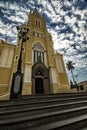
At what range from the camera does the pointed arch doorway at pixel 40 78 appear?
1645cm

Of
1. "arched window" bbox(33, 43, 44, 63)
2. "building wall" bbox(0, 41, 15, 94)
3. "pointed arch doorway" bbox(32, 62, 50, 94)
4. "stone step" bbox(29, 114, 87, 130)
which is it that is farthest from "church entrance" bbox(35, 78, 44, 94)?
"stone step" bbox(29, 114, 87, 130)

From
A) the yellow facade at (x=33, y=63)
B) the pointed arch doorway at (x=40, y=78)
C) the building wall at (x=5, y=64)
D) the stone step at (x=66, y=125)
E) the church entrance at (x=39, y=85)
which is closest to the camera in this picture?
the stone step at (x=66, y=125)

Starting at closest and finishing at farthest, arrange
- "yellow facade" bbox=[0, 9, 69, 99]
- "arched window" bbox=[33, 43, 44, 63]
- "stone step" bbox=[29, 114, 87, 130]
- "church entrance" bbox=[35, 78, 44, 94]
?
"stone step" bbox=[29, 114, 87, 130] → "yellow facade" bbox=[0, 9, 69, 99] → "church entrance" bbox=[35, 78, 44, 94] → "arched window" bbox=[33, 43, 44, 63]

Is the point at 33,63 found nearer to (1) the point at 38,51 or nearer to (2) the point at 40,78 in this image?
(2) the point at 40,78

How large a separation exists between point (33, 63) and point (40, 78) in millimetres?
3298

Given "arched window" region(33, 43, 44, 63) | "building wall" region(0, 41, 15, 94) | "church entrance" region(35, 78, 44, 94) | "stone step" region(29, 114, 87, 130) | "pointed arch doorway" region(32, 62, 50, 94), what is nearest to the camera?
"stone step" region(29, 114, 87, 130)

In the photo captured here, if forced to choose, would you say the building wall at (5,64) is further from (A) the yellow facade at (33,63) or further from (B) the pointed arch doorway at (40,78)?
(B) the pointed arch doorway at (40,78)

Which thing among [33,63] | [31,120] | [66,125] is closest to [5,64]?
[33,63]

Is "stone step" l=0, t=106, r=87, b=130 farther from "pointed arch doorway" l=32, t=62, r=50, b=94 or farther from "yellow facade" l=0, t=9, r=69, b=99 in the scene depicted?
"pointed arch doorway" l=32, t=62, r=50, b=94

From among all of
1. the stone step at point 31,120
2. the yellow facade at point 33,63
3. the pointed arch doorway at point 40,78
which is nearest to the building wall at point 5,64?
the yellow facade at point 33,63

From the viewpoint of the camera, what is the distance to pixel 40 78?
17422mm

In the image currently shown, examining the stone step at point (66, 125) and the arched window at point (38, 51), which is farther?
the arched window at point (38, 51)

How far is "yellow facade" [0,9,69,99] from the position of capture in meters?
14.8

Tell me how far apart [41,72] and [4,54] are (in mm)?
7869
